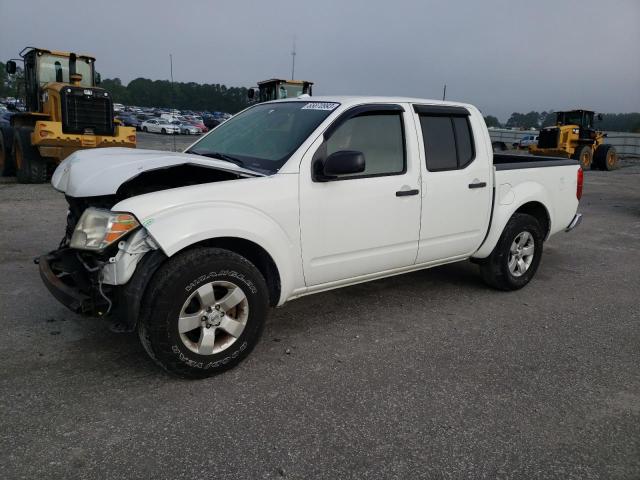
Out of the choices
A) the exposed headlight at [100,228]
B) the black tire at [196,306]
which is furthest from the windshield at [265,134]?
the exposed headlight at [100,228]

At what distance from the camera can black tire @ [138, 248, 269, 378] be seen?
2994 mm

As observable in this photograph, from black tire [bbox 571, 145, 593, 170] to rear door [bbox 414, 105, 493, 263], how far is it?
19.3 meters

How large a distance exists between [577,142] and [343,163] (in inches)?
847

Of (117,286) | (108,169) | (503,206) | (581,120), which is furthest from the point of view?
(581,120)

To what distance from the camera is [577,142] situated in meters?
21.9

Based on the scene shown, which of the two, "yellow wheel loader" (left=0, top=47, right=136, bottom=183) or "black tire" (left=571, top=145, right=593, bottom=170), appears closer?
"yellow wheel loader" (left=0, top=47, right=136, bottom=183)

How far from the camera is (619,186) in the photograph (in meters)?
15.8

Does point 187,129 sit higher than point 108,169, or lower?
higher

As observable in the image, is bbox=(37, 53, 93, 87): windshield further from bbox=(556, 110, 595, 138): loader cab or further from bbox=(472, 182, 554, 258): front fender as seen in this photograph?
bbox=(556, 110, 595, 138): loader cab

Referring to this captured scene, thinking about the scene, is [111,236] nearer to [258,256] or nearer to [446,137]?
[258,256]

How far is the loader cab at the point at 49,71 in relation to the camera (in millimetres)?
12547

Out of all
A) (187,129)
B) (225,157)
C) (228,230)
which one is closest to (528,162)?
(225,157)

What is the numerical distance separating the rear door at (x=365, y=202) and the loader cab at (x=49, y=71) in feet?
35.0

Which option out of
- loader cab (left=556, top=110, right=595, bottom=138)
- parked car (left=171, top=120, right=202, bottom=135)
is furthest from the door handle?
parked car (left=171, top=120, right=202, bottom=135)
